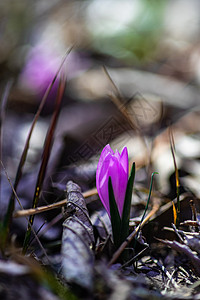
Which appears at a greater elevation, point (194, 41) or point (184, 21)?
point (184, 21)

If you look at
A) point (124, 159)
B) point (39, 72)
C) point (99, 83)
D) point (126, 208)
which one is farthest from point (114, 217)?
point (99, 83)

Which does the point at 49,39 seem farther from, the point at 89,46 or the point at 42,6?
the point at 42,6

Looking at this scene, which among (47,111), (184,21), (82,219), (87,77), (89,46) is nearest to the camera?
(82,219)

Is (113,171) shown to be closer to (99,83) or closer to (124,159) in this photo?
(124,159)

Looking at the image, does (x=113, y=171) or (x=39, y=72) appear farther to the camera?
(x=39, y=72)

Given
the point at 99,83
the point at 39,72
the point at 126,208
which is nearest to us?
the point at 126,208

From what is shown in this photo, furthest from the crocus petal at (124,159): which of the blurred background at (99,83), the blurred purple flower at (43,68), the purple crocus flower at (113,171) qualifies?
the blurred purple flower at (43,68)

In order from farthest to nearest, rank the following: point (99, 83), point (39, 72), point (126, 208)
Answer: point (99, 83), point (39, 72), point (126, 208)

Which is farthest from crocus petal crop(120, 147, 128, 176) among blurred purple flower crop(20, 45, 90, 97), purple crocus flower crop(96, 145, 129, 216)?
blurred purple flower crop(20, 45, 90, 97)

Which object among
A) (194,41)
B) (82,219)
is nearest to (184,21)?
(194,41)
